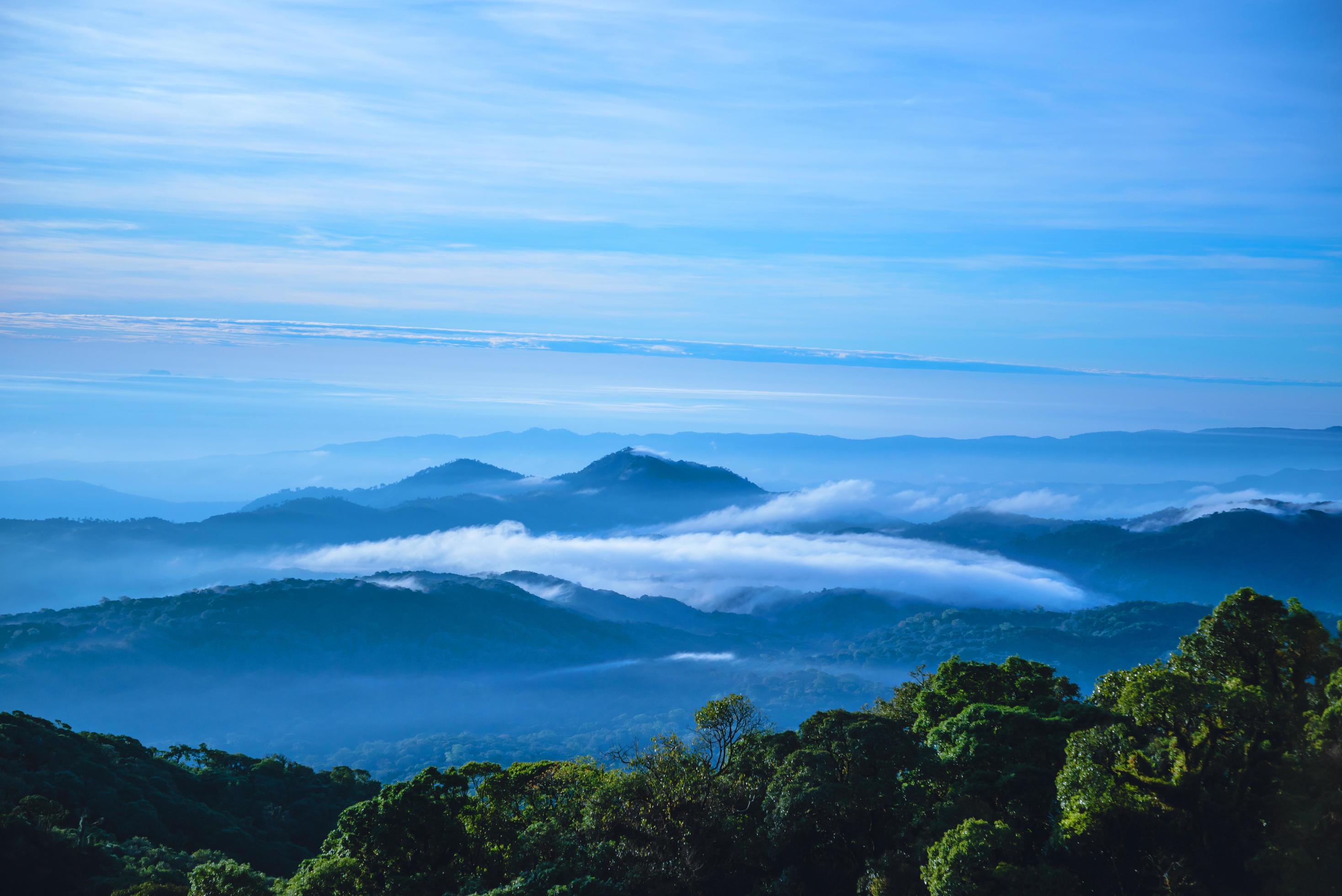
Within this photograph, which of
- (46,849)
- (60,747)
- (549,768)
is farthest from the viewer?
(60,747)

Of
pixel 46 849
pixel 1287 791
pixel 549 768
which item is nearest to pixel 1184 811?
pixel 1287 791

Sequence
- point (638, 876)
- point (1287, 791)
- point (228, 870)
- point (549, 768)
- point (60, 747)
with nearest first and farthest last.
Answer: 1. point (1287, 791)
2. point (638, 876)
3. point (228, 870)
4. point (549, 768)
5. point (60, 747)

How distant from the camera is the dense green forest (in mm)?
28828

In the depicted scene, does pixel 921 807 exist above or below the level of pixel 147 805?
above

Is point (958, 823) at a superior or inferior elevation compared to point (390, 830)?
superior

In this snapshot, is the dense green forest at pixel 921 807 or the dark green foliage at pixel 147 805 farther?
the dark green foliage at pixel 147 805

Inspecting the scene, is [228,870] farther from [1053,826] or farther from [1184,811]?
[1184,811]

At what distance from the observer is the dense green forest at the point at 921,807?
2883 centimetres

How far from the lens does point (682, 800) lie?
3809 centimetres

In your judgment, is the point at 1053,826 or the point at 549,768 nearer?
the point at 1053,826

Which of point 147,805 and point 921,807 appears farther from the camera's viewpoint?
point 147,805

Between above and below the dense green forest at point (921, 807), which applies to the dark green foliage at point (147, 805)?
below

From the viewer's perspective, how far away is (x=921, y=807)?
3556 centimetres

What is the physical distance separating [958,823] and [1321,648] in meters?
14.9
